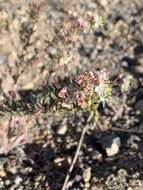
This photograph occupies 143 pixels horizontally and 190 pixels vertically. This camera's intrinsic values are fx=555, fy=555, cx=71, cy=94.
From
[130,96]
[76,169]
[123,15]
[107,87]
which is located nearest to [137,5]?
[123,15]

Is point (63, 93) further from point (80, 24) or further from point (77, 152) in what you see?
point (77, 152)

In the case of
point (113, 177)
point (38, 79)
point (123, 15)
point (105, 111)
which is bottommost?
point (113, 177)

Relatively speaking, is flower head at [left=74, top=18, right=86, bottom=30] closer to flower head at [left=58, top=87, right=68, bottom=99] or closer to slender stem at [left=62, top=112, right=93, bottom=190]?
slender stem at [left=62, top=112, right=93, bottom=190]

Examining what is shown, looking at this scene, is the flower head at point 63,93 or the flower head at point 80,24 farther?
the flower head at point 80,24

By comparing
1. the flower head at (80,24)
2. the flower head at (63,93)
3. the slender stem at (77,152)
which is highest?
the flower head at (80,24)

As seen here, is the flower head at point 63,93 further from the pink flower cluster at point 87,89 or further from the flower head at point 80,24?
the flower head at point 80,24

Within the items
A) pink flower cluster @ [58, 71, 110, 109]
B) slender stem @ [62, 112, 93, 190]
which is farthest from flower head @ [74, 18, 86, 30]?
pink flower cluster @ [58, 71, 110, 109]

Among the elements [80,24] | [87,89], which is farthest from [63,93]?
[80,24]

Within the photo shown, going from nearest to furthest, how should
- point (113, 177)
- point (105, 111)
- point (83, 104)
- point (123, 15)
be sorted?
1. point (83, 104)
2. point (113, 177)
3. point (105, 111)
4. point (123, 15)

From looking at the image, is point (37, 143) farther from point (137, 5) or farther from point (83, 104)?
point (137, 5)

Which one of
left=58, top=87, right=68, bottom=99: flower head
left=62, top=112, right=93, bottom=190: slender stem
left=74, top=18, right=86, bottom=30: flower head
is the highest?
left=74, top=18, right=86, bottom=30: flower head

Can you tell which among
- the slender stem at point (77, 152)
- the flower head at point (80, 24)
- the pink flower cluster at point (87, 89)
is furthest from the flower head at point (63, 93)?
the slender stem at point (77, 152)
